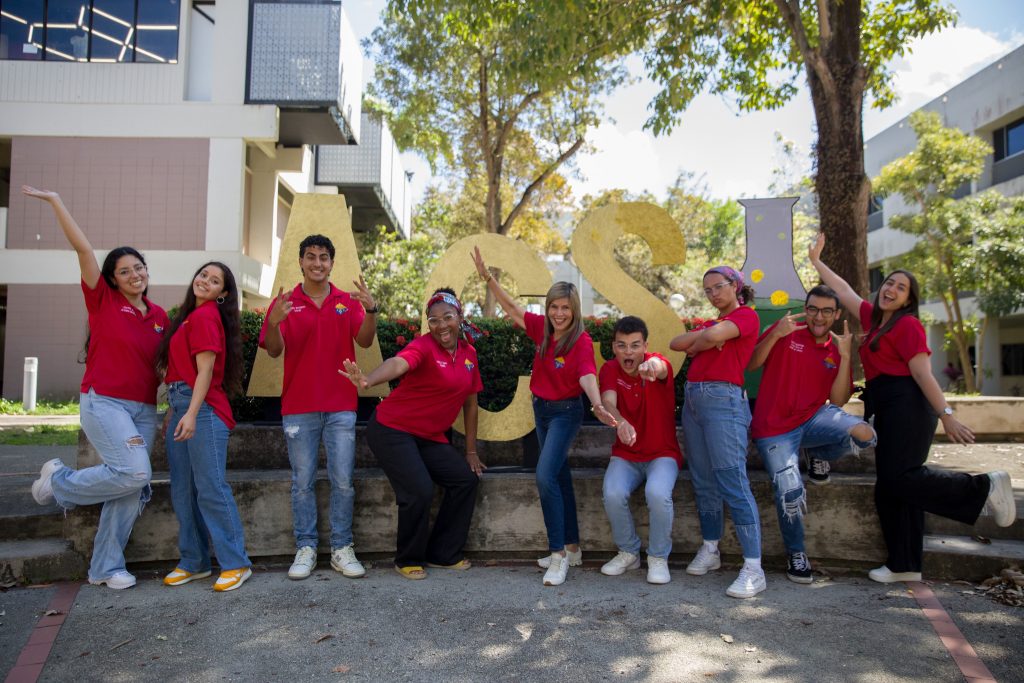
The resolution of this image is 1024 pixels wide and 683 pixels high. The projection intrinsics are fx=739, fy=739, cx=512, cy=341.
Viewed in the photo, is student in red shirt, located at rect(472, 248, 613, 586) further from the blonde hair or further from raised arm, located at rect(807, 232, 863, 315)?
raised arm, located at rect(807, 232, 863, 315)

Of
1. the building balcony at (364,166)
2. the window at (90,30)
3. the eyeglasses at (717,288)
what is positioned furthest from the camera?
the building balcony at (364,166)

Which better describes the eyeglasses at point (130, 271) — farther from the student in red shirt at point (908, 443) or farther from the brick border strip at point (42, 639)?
the student in red shirt at point (908, 443)

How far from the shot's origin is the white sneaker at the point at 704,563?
4.64 m

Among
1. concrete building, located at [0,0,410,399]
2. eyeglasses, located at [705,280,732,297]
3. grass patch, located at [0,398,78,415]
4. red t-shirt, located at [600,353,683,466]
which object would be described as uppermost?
concrete building, located at [0,0,410,399]

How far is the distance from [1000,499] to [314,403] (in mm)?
4041

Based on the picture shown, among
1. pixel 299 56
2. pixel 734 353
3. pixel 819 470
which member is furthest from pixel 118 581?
pixel 299 56

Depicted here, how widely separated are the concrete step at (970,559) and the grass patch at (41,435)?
935 centimetres

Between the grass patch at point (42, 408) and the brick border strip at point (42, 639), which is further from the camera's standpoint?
the grass patch at point (42, 408)

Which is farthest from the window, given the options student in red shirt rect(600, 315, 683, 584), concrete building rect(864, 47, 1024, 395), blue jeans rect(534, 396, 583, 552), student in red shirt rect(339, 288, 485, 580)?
concrete building rect(864, 47, 1024, 395)

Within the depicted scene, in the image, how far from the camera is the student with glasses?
446cm

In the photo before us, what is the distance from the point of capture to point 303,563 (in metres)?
4.57

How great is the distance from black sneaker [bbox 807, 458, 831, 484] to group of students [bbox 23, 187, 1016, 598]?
2cm

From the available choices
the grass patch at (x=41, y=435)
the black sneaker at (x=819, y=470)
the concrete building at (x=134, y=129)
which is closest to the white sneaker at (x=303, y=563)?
the black sneaker at (x=819, y=470)

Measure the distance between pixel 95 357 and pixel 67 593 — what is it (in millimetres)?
1376
